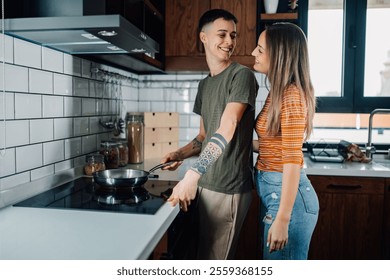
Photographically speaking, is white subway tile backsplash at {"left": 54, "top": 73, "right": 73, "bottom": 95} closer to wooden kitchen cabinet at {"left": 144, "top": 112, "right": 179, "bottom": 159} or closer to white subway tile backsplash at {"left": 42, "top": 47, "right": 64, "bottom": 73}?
white subway tile backsplash at {"left": 42, "top": 47, "right": 64, "bottom": 73}

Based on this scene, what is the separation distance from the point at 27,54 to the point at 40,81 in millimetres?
116

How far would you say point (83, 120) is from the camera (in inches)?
72.2

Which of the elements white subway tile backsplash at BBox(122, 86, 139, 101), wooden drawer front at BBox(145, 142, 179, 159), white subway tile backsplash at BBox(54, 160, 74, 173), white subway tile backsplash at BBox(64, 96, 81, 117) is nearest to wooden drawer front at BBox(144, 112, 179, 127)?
wooden drawer front at BBox(145, 142, 179, 159)

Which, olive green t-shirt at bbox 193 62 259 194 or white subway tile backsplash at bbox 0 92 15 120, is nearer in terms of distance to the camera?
white subway tile backsplash at bbox 0 92 15 120

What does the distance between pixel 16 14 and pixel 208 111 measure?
28.8 inches

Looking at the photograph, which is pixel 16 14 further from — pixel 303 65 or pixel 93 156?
pixel 303 65

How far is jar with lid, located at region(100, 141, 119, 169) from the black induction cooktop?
292mm

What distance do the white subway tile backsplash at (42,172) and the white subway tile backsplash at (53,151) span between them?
2 cm

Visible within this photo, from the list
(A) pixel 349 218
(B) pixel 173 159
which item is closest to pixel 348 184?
(A) pixel 349 218

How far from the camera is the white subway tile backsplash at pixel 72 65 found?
65.5 inches

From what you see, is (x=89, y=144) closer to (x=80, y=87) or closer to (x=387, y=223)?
(x=80, y=87)

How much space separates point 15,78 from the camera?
1.31m

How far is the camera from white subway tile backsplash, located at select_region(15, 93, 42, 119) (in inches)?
52.2
